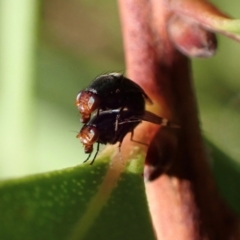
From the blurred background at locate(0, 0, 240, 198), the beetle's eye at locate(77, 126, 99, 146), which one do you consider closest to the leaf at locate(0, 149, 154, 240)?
the beetle's eye at locate(77, 126, 99, 146)

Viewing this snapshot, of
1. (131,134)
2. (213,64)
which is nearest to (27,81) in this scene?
(213,64)

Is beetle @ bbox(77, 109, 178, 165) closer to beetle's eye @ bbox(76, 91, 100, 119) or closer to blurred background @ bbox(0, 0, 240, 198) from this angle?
beetle's eye @ bbox(76, 91, 100, 119)

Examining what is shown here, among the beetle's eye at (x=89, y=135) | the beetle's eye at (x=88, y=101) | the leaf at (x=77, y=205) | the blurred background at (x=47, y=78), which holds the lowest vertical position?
Result: the blurred background at (x=47, y=78)

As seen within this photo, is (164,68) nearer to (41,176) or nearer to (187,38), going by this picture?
(187,38)

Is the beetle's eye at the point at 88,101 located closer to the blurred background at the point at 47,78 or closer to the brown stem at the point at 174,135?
the brown stem at the point at 174,135

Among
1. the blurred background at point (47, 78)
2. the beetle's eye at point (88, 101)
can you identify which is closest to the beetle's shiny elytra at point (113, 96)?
the beetle's eye at point (88, 101)

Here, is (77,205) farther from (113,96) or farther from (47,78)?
(47,78)
